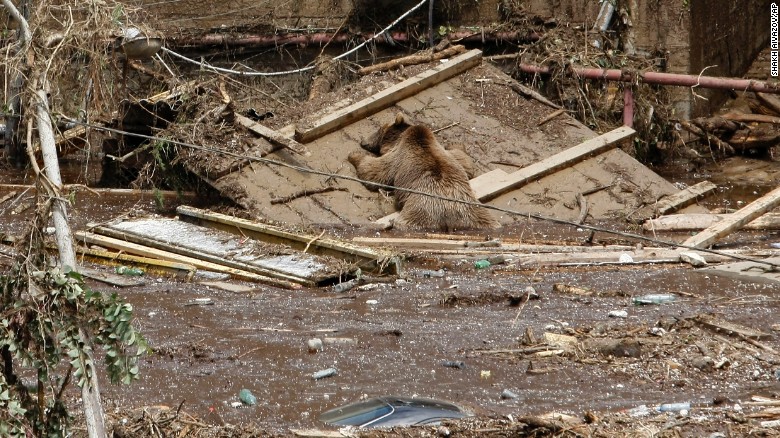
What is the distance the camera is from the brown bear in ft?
40.6

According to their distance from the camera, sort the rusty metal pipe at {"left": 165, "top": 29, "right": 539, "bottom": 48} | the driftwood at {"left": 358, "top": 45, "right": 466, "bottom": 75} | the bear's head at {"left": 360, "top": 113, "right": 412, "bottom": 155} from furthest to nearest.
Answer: the rusty metal pipe at {"left": 165, "top": 29, "right": 539, "bottom": 48}
the driftwood at {"left": 358, "top": 45, "right": 466, "bottom": 75}
the bear's head at {"left": 360, "top": 113, "right": 412, "bottom": 155}

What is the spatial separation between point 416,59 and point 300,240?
447 centimetres

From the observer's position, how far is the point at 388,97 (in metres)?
13.3

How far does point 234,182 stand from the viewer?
11.9 metres

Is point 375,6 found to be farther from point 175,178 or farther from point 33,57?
point 33,57

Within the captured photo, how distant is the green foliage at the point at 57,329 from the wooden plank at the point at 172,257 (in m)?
4.30

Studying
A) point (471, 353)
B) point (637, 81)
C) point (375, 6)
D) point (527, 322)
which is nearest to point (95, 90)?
point (471, 353)

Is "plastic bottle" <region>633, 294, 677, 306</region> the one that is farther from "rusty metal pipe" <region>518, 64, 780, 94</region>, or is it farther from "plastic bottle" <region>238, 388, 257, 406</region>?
"rusty metal pipe" <region>518, 64, 780, 94</region>

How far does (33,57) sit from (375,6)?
36.0 feet

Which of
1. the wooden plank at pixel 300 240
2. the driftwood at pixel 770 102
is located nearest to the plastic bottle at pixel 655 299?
the wooden plank at pixel 300 240

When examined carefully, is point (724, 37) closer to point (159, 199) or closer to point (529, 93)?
point (529, 93)

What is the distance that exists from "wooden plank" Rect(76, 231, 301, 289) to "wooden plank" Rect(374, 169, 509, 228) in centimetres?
223

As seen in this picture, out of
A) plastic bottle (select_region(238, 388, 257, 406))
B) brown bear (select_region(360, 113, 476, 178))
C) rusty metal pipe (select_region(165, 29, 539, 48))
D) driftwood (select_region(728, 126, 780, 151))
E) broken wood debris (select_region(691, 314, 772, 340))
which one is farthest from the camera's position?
rusty metal pipe (select_region(165, 29, 539, 48))

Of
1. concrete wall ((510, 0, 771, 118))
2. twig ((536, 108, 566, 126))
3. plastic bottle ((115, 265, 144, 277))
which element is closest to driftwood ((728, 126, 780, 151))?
concrete wall ((510, 0, 771, 118))
